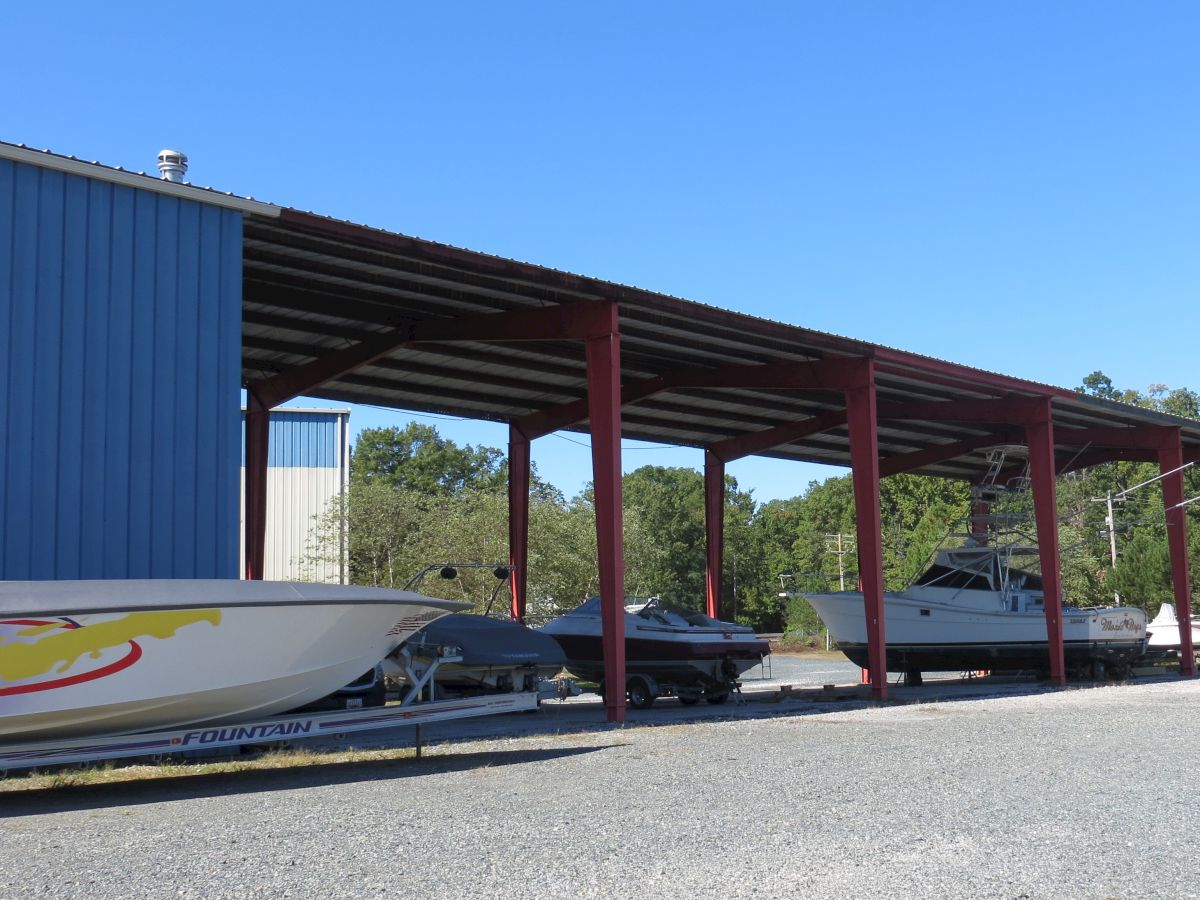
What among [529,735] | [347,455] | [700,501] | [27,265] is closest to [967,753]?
[529,735]

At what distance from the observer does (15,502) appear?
35.3 feet

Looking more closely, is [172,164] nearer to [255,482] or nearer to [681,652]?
[255,482]

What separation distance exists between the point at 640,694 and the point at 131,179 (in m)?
10.4

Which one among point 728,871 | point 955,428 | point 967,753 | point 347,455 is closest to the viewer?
point 728,871

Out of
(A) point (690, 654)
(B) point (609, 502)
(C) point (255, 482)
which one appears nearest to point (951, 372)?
(A) point (690, 654)

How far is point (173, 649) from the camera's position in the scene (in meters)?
9.11

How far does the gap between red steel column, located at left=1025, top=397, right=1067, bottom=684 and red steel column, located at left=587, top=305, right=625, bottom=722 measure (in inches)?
402

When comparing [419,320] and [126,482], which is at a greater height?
[419,320]

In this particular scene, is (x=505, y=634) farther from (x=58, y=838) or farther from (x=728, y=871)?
(x=728, y=871)

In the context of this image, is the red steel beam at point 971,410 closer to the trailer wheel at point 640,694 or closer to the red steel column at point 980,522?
the red steel column at point 980,522

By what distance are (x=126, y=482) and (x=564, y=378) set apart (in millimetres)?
10433

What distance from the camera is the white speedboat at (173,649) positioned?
8484 mm

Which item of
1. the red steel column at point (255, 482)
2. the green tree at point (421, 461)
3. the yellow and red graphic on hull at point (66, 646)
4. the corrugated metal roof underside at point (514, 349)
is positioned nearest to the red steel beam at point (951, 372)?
the corrugated metal roof underside at point (514, 349)

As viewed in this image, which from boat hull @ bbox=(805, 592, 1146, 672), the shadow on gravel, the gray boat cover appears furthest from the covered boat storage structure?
the shadow on gravel
